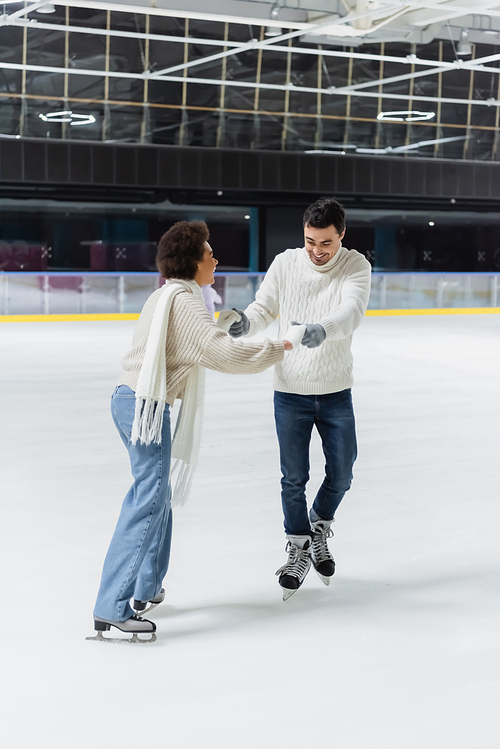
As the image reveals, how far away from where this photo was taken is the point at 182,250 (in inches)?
120

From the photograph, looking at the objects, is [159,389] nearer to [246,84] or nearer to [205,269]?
[205,269]

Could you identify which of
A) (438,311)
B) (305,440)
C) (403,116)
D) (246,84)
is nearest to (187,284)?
(305,440)

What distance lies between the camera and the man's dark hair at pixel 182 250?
9.96 feet

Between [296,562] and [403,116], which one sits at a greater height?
[403,116]

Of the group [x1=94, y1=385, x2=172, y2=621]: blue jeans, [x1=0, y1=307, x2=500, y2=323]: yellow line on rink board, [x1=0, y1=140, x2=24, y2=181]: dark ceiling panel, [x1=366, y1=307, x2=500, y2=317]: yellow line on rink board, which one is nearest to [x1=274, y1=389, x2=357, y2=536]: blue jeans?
[x1=94, y1=385, x2=172, y2=621]: blue jeans

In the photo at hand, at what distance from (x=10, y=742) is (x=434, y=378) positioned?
868cm

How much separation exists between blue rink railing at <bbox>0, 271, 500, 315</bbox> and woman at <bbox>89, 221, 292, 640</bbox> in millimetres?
15662

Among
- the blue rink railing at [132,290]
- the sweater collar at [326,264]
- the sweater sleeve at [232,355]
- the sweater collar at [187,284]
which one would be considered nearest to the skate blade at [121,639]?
the sweater sleeve at [232,355]

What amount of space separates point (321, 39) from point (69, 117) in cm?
693

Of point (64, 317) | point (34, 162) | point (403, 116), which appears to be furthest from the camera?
point (403, 116)

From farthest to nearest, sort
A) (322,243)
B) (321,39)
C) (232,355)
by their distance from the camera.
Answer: (321,39) → (322,243) → (232,355)

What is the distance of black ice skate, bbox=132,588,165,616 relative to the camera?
3219 mm

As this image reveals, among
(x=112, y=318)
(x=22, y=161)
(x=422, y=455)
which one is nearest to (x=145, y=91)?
(x=22, y=161)

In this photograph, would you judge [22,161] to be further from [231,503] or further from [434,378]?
[231,503]
